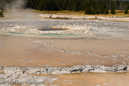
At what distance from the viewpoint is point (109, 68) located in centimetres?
759

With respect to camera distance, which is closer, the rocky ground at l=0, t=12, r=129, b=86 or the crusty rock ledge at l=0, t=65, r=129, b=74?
the rocky ground at l=0, t=12, r=129, b=86

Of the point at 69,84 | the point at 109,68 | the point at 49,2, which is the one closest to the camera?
the point at 69,84

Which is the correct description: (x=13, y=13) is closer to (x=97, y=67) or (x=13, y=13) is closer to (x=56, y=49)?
(x=56, y=49)

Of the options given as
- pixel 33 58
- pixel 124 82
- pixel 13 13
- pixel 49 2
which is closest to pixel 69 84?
pixel 124 82

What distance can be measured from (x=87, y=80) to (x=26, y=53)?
4.33 metres

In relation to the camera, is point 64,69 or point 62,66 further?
point 62,66

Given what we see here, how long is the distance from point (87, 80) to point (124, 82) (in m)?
1.21

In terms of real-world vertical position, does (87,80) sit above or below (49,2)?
below

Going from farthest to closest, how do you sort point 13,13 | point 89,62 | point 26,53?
point 13,13 → point 26,53 → point 89,62

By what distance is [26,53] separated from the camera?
388 inches

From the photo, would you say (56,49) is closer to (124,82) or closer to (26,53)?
(26,53)

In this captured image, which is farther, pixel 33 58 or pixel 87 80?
pixel 33 58

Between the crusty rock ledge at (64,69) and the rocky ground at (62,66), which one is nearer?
the rocky ground at (62,66)

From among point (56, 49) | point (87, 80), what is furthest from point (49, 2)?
point (87, 80)
